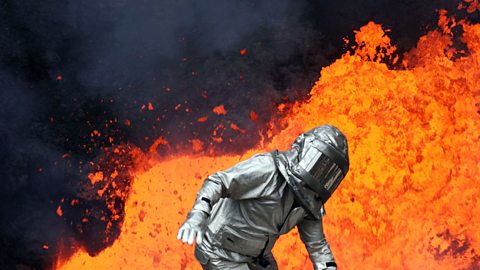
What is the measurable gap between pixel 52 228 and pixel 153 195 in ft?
4.24

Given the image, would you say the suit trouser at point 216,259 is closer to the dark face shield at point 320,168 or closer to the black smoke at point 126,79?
the dark face shield at point 320,168

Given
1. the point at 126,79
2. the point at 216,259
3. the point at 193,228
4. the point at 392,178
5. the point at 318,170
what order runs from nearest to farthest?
1. the point at 193,228
2. the point at 318,170
3. the point at 216,259
4. the point at 392,178
5. the point at 126,79

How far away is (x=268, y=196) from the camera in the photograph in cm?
370

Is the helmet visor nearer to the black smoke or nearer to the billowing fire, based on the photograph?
the billowing fire

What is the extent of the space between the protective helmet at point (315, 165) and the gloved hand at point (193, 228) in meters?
0.71

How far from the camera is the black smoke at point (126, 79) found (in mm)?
7121

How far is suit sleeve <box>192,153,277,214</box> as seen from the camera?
3.50m

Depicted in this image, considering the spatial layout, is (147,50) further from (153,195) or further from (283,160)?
(283,160)

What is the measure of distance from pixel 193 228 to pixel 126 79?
4.61 meters

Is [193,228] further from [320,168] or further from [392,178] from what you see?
[392,178]

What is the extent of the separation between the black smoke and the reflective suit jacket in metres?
3.40

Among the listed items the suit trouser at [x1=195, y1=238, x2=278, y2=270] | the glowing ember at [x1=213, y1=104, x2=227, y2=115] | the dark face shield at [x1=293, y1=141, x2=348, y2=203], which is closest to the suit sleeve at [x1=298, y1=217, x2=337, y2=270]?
the dark face shield at [x1=293, y1=141, x2=348, y2=203]

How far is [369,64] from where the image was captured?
23.4 ft

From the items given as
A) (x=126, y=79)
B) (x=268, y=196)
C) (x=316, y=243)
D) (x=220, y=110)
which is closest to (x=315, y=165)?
(x=268, y=196)
